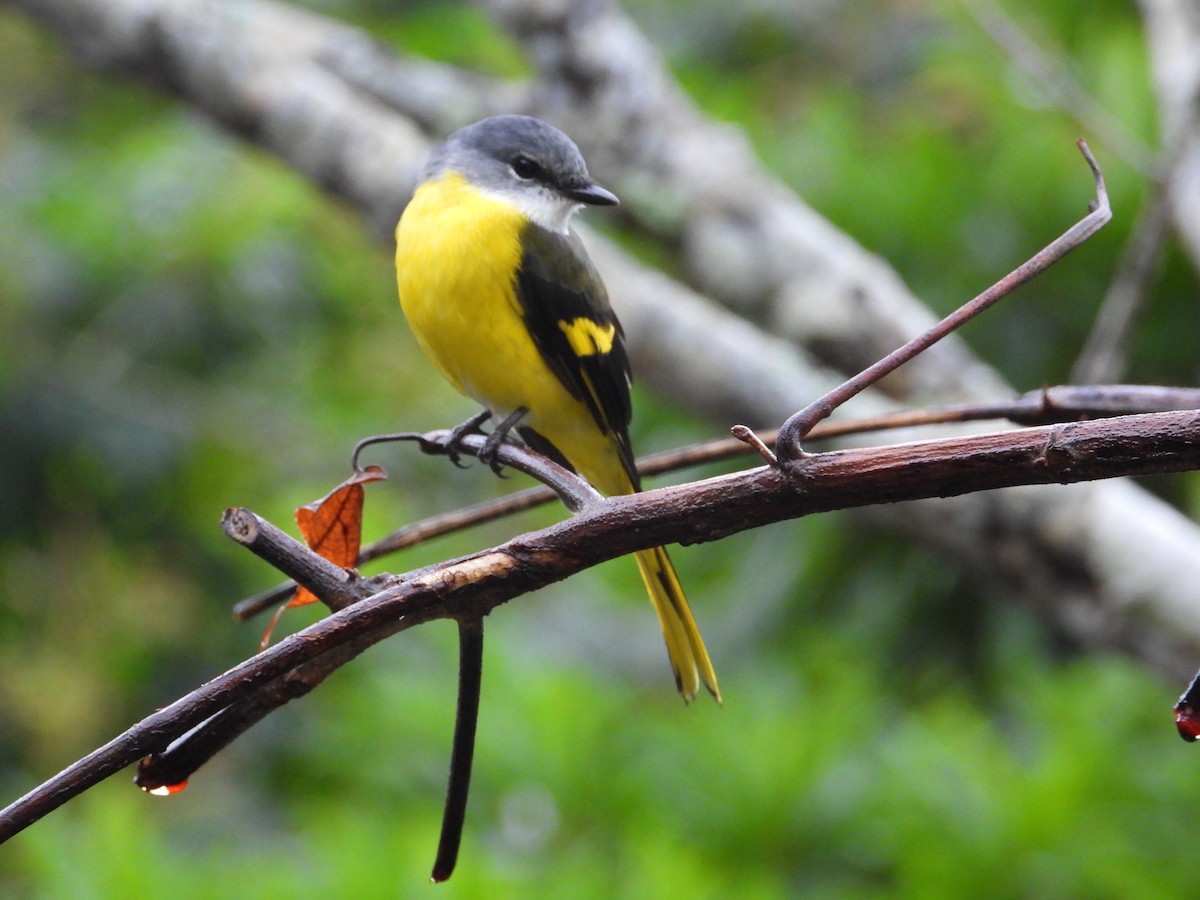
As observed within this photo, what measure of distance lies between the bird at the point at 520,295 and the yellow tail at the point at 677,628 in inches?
14.4

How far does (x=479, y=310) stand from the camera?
75.5 inches

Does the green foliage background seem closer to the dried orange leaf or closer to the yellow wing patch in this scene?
the yellow wing patch

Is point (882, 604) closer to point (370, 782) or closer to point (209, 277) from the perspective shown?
point (370, 782)

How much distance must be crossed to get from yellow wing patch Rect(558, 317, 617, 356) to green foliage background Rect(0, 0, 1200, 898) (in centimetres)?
86

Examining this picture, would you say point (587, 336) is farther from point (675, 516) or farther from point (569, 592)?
point (569, 592)

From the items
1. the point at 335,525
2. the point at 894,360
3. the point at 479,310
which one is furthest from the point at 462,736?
the point at 479,310

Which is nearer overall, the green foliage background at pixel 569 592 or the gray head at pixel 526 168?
the gray head at pixel 526 168

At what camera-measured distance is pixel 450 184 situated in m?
2.12

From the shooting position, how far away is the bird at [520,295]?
1.90m

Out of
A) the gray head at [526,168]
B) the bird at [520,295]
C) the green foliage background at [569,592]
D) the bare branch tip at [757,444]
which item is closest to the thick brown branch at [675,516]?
the bare branch tip at [757,444]

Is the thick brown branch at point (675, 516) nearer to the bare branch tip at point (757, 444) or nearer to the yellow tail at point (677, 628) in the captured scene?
the bare branch tip at point (757, 444)

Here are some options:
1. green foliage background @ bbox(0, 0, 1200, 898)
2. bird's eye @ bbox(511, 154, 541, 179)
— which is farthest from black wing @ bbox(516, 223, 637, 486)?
green foliage background @ bbox(0, 0, 1200, 898)

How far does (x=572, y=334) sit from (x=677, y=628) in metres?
0.82

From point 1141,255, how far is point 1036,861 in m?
1.21
